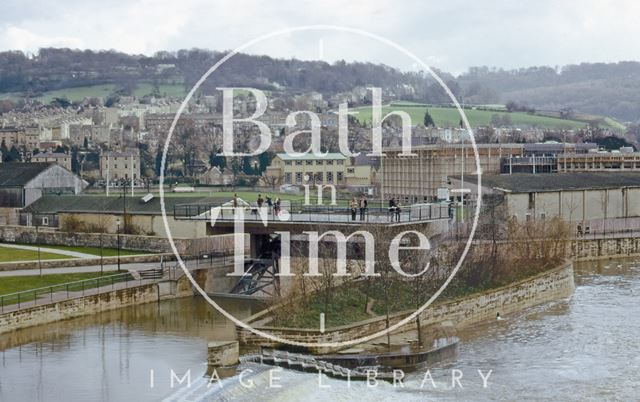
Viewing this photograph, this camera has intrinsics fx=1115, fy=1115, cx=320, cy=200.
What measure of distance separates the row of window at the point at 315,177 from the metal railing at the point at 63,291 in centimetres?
4014

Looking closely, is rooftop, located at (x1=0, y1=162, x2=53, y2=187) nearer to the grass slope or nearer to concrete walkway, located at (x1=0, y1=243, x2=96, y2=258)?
concrete walkway, located at (x1=0, y1=243, x2=96, y2=258)

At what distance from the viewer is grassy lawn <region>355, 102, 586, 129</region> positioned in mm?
144875

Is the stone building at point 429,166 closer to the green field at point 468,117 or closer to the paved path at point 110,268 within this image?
the paved path at point 110,268

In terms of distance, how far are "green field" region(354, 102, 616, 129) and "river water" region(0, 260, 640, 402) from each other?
106 metres

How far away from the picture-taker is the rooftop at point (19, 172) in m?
55.1

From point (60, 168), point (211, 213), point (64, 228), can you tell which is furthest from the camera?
point (60, 168)

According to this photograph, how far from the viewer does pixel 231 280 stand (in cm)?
3828

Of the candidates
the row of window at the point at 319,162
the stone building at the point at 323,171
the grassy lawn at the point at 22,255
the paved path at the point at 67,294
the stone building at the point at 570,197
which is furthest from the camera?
the stone building at the point at 323,171

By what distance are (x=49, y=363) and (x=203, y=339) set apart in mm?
4535

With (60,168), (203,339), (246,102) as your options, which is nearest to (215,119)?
(246,102)

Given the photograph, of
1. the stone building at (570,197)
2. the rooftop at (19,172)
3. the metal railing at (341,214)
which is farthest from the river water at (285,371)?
the rooftop at (19,172)

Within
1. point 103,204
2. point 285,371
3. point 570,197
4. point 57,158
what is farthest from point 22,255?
point 57,158

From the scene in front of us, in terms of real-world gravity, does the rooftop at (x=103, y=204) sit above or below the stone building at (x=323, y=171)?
below

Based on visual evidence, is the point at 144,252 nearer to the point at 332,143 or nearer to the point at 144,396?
the point at 144,396
